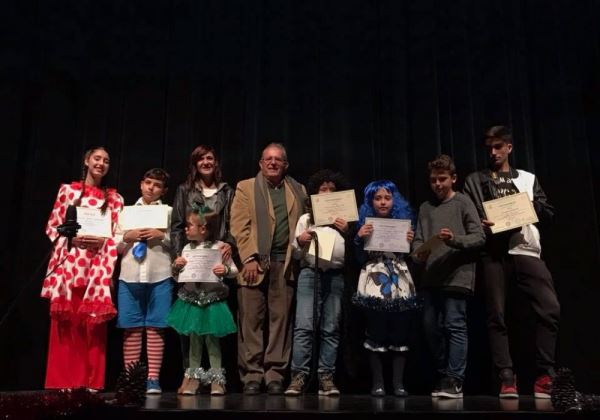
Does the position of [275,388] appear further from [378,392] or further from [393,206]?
[393,206]

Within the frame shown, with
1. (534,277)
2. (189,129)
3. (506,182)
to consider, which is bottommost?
(534,277)

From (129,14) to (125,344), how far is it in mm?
2848

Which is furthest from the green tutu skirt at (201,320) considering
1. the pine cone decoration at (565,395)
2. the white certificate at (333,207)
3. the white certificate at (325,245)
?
the pine cone decoration at (565,395)

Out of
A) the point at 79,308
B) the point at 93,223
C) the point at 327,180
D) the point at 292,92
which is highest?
the point at 292,92

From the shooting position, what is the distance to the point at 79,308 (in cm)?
407

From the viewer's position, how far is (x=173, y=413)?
2.88m

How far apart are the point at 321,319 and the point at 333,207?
75 cm

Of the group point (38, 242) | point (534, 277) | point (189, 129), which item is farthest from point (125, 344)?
point (534, 277)

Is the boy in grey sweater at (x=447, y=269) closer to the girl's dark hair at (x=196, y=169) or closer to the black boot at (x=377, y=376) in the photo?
the black boot at (x=377, y=376)

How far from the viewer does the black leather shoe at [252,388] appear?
3.87m

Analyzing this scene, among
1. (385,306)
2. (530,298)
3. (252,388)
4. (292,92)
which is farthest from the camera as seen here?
(292,92)

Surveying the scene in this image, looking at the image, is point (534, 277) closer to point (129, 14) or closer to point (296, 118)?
point (296, 118)

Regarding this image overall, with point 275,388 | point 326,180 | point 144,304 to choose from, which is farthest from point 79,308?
point 326,180

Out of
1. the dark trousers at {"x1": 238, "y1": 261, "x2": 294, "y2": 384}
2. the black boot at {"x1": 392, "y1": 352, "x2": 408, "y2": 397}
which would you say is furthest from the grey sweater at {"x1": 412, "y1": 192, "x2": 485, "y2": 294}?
the dark trousers at {"x1": 238, "y1": 261, "x2": 294, "y2": 384}
